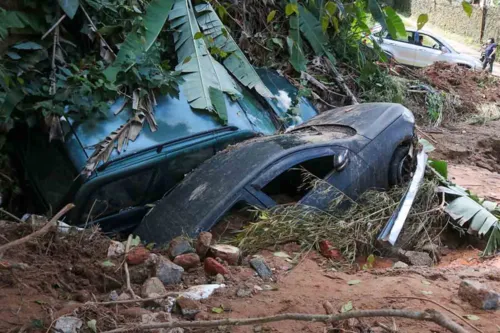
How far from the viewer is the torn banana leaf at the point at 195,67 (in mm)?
5441

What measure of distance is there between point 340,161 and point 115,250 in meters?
2.04

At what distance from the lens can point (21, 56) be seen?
5332 mm

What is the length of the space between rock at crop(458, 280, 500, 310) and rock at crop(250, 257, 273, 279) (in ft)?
4.01

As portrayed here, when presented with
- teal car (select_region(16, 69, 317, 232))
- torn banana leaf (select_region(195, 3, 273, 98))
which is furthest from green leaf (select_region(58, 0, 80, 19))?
torn banana leaf (select_region(195, 3, 273, 98))

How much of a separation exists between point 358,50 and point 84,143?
5999 millimetres

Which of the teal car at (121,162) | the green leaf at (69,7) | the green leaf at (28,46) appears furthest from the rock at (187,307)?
the green leaf at (69,7)

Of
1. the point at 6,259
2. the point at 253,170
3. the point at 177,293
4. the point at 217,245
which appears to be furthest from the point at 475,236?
the point at 6,259

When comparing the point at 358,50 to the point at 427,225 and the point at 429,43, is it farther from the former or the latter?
the point at 429,43

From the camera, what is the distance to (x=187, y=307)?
3062mm

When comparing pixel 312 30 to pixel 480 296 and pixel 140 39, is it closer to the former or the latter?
pixel 140 39

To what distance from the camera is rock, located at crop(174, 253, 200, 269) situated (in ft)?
12.2

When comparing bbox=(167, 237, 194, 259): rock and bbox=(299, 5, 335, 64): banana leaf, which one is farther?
bbox=(299, 5, 335, 64): banana leaf

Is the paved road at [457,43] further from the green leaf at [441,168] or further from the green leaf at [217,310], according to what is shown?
the green leaf at [217,310]

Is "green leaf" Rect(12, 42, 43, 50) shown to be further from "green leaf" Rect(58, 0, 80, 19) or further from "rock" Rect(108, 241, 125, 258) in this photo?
"rock" Rect(108, 241, 125, 258)
